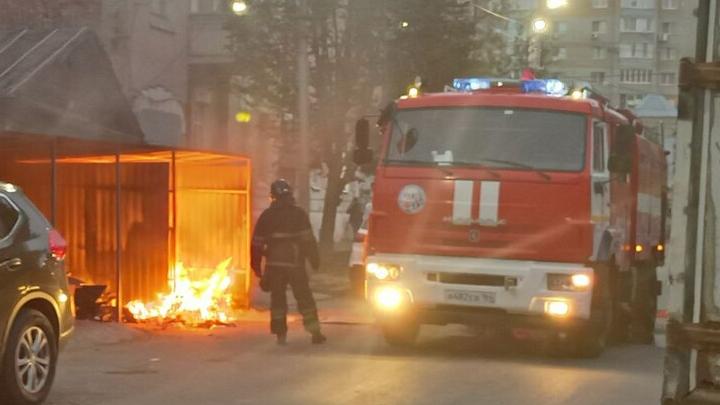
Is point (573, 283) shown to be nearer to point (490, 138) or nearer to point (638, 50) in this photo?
point (490, 138)

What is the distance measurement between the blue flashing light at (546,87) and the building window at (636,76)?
→ 10234 centimetres

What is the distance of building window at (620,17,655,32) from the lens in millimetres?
116062

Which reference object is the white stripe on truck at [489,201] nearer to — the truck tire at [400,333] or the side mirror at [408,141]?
the side mirror at [408,141]

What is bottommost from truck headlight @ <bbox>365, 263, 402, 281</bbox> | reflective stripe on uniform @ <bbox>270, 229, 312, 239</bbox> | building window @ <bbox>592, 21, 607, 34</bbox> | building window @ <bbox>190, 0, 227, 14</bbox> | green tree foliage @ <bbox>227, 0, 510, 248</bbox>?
truck headlight @ <bbox>365, 263, 402, 281</bbox>

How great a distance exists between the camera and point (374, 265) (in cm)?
1293

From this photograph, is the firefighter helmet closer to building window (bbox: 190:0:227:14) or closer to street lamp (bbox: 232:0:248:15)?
street lamp (bbox: 232:0:248:15)

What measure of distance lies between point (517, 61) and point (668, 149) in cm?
1624

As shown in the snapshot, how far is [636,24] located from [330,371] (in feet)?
362

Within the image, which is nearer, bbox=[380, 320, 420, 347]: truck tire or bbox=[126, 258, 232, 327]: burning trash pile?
bbox=[380, 320, 420, 347]: truck tire

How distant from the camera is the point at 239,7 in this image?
2611 centimetres

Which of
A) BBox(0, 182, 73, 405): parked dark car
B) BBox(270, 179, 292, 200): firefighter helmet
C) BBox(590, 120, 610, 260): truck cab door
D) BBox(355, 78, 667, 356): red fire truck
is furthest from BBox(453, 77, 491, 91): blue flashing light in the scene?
BBox(0, 182, 73, 405): parked dark car

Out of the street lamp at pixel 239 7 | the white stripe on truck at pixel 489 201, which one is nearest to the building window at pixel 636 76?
the street lamp at pixel 239 7

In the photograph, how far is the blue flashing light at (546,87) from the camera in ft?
44.0

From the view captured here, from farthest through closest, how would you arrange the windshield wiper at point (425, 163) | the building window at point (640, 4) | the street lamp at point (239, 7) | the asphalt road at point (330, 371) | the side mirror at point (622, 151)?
the building window at point (640, 4) < the street lamp at point (239, 7) < the side mirror at point (622, 151) < the windshield wiper at point (425, 163) < the asphalt road at point (330, 371)
